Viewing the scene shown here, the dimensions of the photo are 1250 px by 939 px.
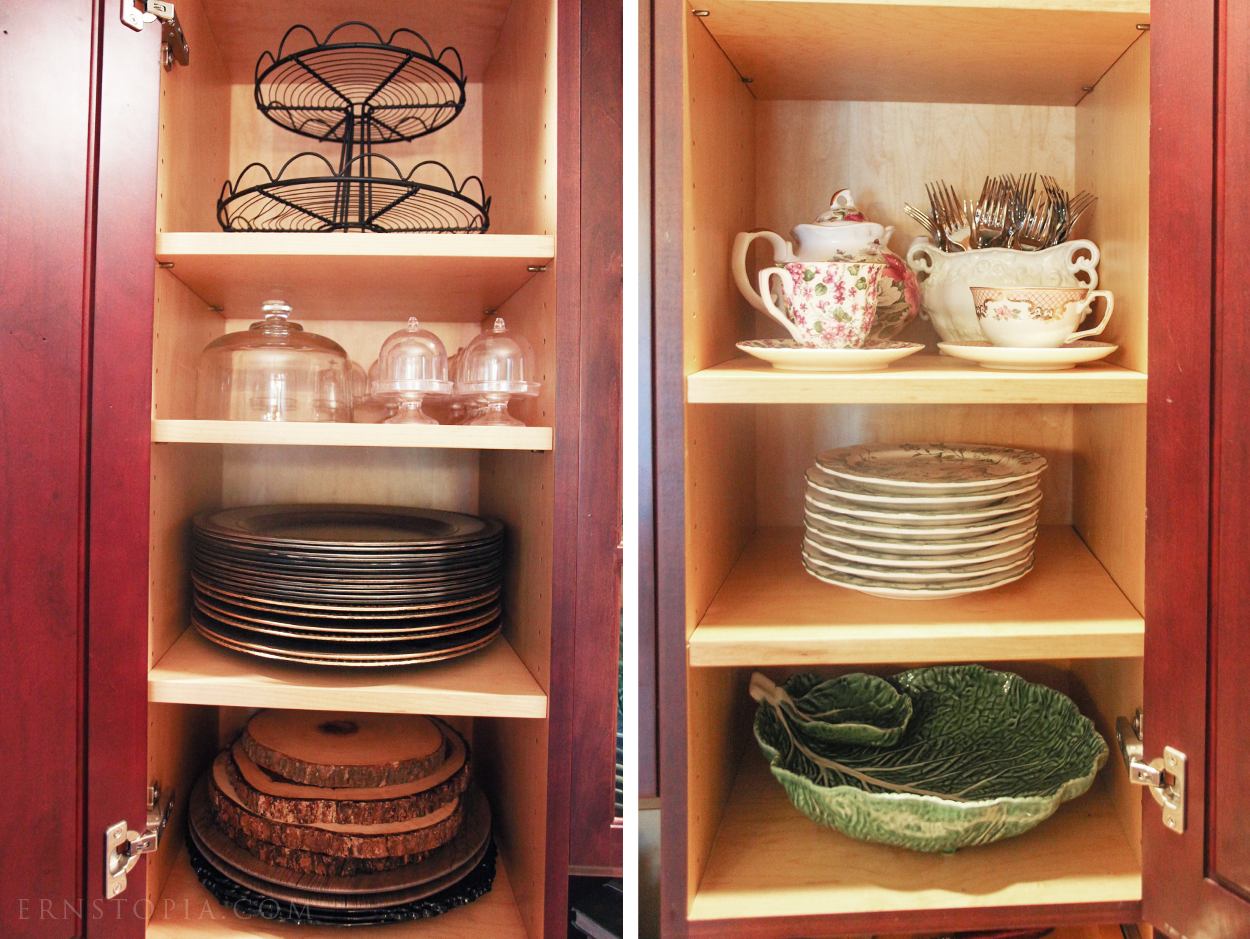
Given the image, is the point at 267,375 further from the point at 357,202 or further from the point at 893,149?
the point at 893,149

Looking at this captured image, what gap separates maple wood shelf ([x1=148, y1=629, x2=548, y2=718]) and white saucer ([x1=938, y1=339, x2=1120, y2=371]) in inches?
22.5

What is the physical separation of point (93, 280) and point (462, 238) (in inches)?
13.7

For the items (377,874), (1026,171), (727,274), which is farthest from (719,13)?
(377,874)

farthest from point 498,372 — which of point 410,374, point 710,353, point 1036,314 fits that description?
point 1036,314

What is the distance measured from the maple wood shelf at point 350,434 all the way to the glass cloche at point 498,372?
9 centimetres

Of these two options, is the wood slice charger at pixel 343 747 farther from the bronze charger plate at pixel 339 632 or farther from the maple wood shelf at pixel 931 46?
the maple wood shelf at pixel 931 46

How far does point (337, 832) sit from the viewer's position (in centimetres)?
107

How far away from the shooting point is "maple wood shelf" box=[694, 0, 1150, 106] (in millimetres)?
868

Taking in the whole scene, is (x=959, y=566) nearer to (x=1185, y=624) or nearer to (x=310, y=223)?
(x=1185, y=624)

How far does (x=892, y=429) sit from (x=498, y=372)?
546 millimetres

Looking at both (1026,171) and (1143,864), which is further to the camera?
(1026,171)

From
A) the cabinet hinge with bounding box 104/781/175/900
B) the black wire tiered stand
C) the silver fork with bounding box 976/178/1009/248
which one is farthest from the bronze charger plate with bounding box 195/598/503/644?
the silver fork with bounding box 976/178/1009/248

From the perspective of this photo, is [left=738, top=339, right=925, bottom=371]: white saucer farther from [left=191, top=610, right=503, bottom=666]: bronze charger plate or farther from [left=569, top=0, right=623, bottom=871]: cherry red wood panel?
[left=191, top=610, right=503, bottom=666]: bronze charger plate

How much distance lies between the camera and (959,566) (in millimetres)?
972
